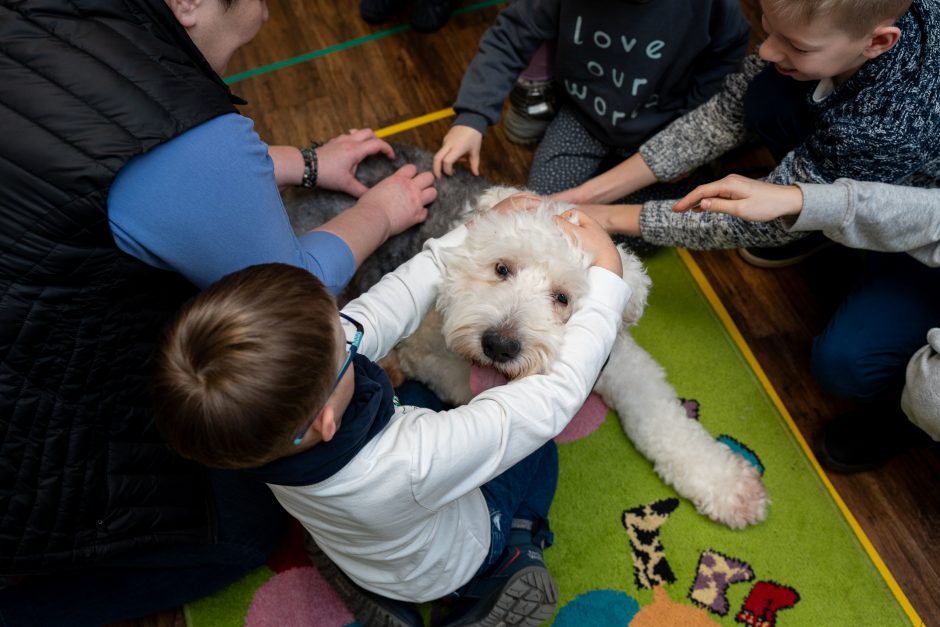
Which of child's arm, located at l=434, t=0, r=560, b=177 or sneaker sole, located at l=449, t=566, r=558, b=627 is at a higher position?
child's arm, located at l=434, t=0, r=560, b=177

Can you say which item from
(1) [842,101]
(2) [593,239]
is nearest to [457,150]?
(2) [593,239]

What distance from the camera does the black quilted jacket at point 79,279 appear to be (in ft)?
3.14

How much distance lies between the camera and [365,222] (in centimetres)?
163

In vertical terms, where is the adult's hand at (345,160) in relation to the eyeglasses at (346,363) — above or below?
below

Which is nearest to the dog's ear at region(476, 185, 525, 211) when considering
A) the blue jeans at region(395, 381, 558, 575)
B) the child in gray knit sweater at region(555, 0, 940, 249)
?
the child in gray knit sweater at region(555, 0, 940, 249)

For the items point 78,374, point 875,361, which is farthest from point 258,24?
point 875,361

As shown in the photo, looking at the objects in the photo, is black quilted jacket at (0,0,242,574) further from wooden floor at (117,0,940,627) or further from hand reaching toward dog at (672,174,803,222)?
hand reaching toward dog at (672,174,803,222)

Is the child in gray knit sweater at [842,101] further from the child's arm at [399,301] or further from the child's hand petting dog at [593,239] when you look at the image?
the child's arm at [399,301]

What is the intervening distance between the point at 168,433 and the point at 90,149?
0.42 metres

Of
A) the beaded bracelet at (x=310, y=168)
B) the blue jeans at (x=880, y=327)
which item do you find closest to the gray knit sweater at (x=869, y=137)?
the blue jeans at (x=880, y=327)

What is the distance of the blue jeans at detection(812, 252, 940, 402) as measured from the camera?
1.72 meters

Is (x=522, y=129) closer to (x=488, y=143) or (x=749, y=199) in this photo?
(x=488, y=143)

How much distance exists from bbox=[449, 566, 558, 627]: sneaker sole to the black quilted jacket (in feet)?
2.36

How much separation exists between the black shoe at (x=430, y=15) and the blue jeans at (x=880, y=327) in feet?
6.04
